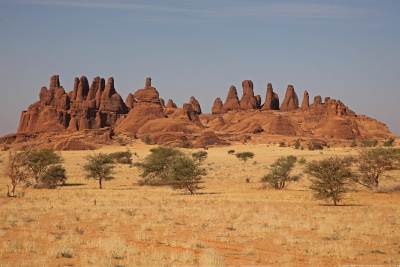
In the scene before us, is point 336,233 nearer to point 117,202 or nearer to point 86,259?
point 86,259

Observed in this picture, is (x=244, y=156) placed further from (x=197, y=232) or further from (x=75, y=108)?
(x=75, y=108)

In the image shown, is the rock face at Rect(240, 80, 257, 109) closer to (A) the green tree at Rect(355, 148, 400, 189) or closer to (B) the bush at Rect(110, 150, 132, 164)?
(B) the bush at Rect(110, 150, 132, 164)

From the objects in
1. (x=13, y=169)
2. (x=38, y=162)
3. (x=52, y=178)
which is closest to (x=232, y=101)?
(x=38, y=162)

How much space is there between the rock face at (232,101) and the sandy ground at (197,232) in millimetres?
145364

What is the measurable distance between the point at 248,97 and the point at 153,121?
58657 mm

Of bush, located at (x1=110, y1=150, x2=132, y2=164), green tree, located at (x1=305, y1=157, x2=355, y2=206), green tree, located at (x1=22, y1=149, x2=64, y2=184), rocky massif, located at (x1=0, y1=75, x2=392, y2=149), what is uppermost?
rocky massif, located at (x1=0, y1=75, x2=392, y2=149)

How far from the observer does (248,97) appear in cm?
17100

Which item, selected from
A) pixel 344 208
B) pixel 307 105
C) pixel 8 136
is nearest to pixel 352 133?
pixel 307 105

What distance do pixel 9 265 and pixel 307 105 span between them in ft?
519

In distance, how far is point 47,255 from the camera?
10695mm

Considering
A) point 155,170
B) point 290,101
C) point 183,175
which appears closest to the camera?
point 183,175

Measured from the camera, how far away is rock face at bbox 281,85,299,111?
16725 centimetres

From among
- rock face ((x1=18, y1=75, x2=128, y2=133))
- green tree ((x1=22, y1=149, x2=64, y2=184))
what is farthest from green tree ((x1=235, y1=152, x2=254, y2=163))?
rock face ((x1=18, y1=75, x2=128, y2=133))

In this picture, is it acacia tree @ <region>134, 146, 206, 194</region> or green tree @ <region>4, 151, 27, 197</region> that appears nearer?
green tree @ <region>4, 151, 27, 197</region>
